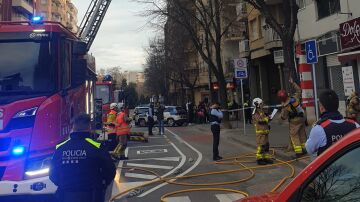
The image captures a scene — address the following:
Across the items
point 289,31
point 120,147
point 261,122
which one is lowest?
point 120,147

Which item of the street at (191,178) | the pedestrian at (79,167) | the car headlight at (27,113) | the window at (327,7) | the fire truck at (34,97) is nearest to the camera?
the pedestrian at (79,167)

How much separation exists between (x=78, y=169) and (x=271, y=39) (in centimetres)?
2612

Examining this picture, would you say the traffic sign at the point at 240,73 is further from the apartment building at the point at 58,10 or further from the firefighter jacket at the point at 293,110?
the apartment building at the point at 58,10

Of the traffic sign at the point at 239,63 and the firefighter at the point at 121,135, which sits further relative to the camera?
the traffic sign at the point at 239,63

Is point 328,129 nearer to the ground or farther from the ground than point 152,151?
farther from the ground

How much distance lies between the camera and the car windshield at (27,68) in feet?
23.5

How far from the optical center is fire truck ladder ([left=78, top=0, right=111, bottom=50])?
1935 centimetres

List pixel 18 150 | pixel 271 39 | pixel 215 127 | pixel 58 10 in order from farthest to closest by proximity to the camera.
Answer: pixel 58 10
pixel 271 39
pixel 215 127
pixel 18 150

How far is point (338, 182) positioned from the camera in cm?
260

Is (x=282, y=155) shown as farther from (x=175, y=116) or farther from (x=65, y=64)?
(x=175, y=116)

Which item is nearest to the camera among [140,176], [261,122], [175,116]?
[140,176]

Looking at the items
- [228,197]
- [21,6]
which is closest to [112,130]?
[228,197]

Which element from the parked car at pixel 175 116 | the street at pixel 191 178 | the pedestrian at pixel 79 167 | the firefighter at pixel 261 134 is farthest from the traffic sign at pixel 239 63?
the parked car at pixel 175 116

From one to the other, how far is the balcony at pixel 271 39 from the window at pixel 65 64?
71.1 feet
